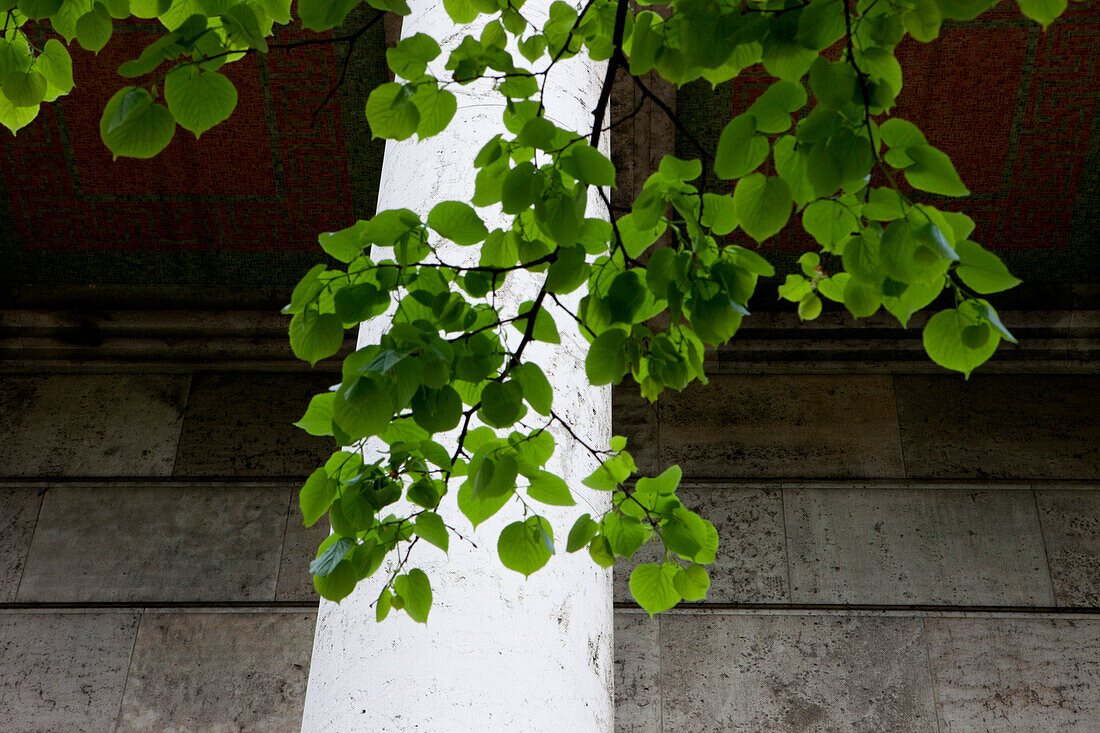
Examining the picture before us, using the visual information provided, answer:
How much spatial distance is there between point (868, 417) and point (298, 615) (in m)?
3.90

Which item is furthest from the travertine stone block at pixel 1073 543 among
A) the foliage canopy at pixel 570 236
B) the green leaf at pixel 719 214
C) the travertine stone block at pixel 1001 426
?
the green leaf at pixel 719 214

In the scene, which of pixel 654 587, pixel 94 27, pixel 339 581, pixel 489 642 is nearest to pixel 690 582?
pixel 654 587

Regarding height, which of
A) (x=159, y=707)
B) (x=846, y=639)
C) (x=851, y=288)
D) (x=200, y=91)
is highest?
(x=200, y=91)

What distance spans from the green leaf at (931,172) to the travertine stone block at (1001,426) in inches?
213

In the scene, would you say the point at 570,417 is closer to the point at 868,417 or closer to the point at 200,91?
the point at 200,91

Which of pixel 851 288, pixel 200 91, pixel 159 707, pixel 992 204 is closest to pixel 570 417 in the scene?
pixel 851 288

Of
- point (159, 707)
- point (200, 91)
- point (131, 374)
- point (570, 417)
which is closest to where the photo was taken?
point (200, 91)

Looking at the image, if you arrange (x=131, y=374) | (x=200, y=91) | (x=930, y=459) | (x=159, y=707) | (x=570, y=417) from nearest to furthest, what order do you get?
(x=200, y=91)
(x=570, y=417)
(x=159, y=707)
(x=930, y=459)
(x=131, y=374)

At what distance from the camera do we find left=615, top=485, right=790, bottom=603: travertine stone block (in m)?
6.33

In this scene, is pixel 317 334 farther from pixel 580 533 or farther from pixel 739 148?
pixel 739 148

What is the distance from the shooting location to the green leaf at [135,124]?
180 centimetres

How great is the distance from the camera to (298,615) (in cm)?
642

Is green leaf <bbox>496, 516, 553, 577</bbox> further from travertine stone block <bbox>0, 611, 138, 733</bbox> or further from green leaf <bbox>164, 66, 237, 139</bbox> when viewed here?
travertine stone block <bbox>0, 611, 138, 733</bbox>

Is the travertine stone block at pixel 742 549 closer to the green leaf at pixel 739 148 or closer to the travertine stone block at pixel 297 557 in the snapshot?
the travertine stone block at pixel 297 557
